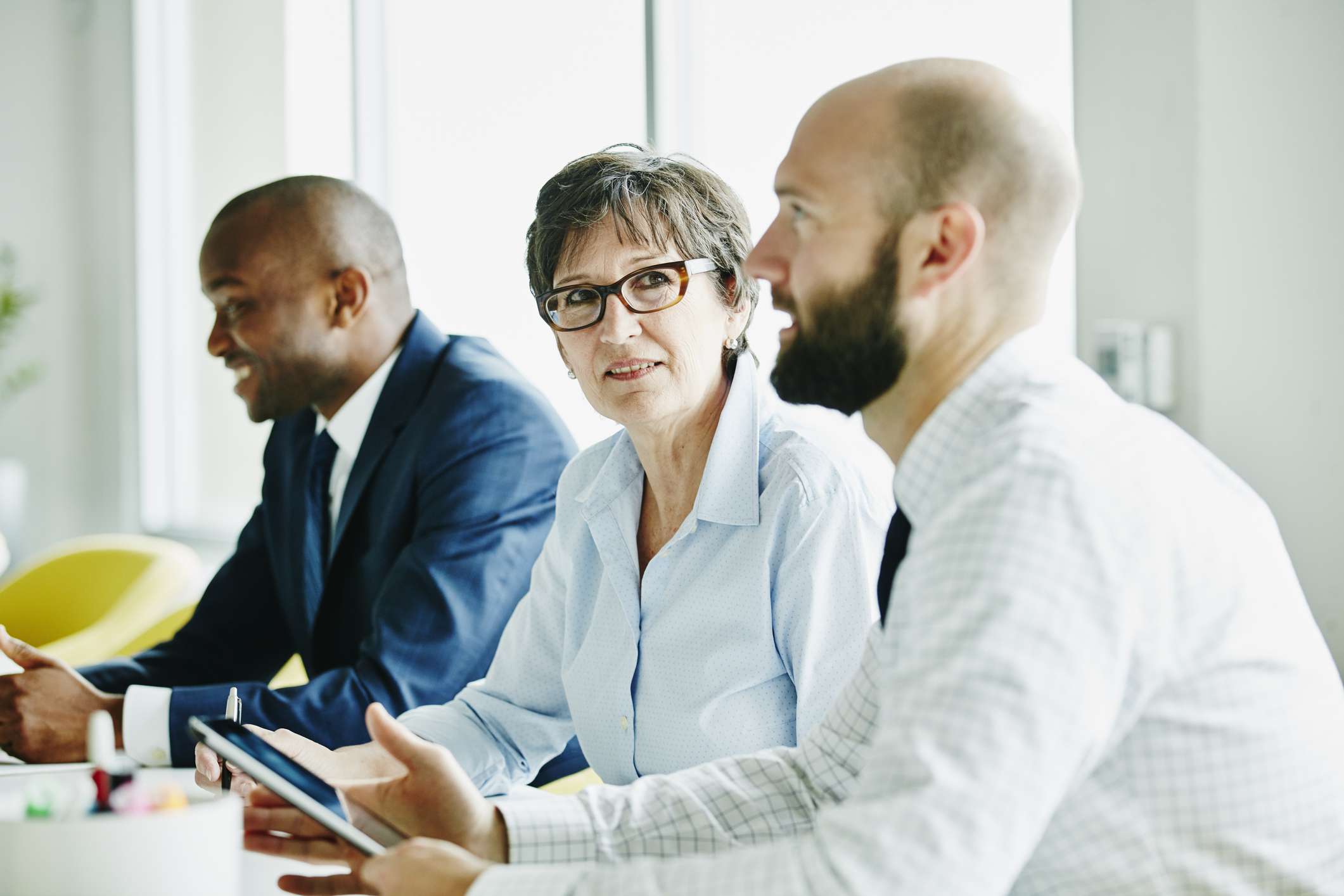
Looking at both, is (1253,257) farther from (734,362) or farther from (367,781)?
(367,781)

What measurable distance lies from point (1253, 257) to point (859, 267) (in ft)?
4.59

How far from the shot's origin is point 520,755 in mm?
1806

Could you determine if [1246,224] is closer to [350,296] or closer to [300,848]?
[350,296]

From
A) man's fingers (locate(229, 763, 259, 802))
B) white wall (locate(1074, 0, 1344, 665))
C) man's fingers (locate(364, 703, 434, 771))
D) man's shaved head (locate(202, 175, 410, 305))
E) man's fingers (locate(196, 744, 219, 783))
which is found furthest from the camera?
man's shaved head (locate(202, 175, 410, 305))

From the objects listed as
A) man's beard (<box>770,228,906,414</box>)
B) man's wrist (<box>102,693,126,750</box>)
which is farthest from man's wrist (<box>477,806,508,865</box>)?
man's wrist (<box>102,693,126,750</box>)

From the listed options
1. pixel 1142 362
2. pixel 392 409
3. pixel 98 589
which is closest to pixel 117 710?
pixel 392 409

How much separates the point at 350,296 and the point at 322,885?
1.40 m

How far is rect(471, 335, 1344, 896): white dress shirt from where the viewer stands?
797 millimetres

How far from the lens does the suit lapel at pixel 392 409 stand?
2227 mm

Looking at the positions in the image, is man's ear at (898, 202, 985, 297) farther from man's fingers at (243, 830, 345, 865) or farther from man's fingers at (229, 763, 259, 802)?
man's fingers at (229, 763, 259, 802)

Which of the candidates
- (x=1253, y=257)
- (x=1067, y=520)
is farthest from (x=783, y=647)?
(x=1253, y=257)

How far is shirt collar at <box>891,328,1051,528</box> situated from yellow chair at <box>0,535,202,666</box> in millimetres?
2456

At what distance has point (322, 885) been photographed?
1.19m

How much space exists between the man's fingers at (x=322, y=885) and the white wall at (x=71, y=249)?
4962mm
